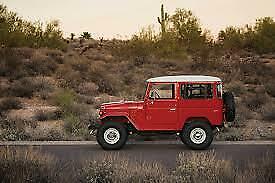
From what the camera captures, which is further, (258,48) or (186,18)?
(258,48)

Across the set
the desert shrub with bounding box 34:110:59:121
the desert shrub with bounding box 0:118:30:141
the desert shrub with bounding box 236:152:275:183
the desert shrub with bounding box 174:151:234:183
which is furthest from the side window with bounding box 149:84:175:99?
the desert shrub with bounding box 34:110:59:121

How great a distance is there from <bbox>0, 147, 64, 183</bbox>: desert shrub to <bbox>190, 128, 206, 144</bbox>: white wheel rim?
4903mm

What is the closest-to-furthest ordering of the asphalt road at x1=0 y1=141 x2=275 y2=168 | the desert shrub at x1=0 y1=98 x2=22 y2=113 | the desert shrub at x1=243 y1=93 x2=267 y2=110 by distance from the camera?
the asphalt road at x1=0 y1=141 x2=275 y2=168 < the desert shrub at x1=0 y1=98 x2=22 y2=113 < the desert shrub at x1=243 y1=93 x2=267 y2=110

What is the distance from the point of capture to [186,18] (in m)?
50.4

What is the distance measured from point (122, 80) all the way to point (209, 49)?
16.4 metres

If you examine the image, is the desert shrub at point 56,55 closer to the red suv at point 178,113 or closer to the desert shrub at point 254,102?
the desert shrub at point 254,102

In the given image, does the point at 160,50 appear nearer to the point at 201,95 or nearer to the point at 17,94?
the point at 17,94

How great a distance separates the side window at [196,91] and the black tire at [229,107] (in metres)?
0.53

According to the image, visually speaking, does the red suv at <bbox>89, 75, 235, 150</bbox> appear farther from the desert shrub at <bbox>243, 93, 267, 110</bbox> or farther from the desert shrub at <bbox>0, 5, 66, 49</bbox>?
the desert shrub at <bbox>0, 5, 66, 49</bbox>

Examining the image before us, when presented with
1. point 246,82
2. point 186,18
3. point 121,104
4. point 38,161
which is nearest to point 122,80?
point 246,82

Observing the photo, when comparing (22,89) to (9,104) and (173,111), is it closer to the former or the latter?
(9,104)

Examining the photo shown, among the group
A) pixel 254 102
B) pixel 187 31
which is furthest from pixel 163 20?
pixel 254 102

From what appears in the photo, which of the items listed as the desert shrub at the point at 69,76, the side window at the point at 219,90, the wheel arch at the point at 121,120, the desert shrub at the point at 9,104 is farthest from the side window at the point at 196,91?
the desert shrub at the point at 69,76

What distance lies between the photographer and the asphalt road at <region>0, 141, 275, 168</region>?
12.3 metres
